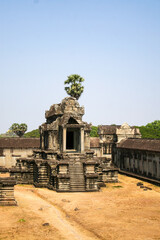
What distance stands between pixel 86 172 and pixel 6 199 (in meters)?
11.5

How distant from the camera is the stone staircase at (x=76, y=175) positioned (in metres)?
30.8

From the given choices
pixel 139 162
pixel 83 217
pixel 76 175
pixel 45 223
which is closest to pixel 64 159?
pixel 76 175

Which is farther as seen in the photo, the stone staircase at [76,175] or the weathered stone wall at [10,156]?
the weathered stone wall at [10,156]

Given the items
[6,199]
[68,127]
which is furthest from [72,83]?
[6,199]

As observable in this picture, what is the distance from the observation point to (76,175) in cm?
3169

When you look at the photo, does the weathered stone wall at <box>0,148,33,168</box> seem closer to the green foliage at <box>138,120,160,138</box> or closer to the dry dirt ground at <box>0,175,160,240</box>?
the dry dirt ground at <box>0,175,160,240</box>

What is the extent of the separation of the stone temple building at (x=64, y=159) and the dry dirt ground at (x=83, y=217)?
6.90ft

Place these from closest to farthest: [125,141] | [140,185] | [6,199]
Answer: [6,199]
[140,185]
[125,141]

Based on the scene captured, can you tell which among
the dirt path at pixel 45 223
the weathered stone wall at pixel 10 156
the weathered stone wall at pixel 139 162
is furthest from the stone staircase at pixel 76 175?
the weathered stone wall at pixel 10 156

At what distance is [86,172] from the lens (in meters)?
31.5

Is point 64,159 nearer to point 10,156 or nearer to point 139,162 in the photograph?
point 139,162

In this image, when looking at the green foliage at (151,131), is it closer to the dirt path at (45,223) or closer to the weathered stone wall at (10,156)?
the weathered stone wall at (10,156)

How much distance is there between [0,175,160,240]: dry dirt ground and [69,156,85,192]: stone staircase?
1650 millimetres

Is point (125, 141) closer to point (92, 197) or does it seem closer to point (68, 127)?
point (68, 127)
